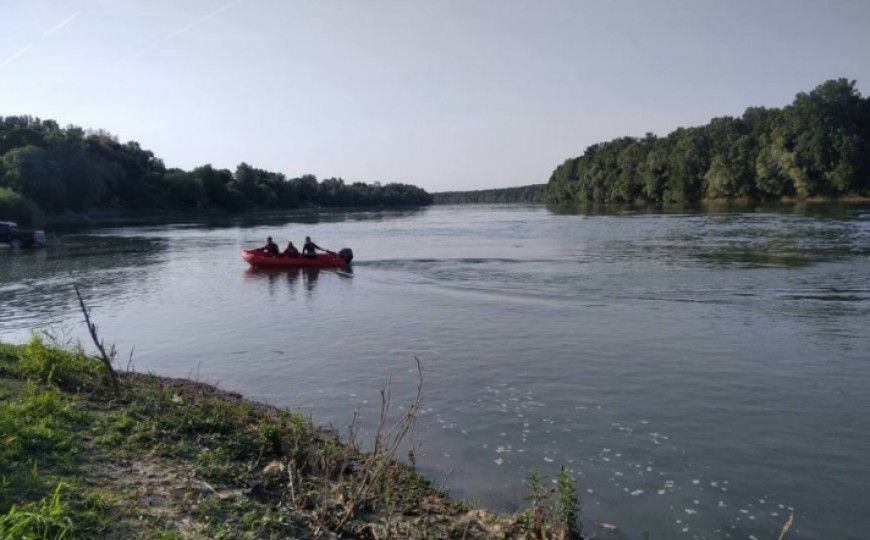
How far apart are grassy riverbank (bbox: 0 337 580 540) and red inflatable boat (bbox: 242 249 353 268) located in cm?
2380


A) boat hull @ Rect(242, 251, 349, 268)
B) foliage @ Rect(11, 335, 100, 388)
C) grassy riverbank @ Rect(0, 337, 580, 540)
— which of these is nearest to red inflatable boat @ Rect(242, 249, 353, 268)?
boat hull @ Rect(242, 251, 349, 268)

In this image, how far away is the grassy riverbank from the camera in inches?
214

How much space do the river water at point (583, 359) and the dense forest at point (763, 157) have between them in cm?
6988

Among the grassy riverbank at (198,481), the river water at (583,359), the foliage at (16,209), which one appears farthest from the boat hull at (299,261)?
the foliage at (16,209)

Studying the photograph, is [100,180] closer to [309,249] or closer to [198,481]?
[309,249]

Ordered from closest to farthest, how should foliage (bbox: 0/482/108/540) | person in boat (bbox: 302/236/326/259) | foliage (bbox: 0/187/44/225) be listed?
foliage (bbox: 0/482/108/540) < person in boat (bbox: 302/236/326/259) < foliage (bbox: 0/187/44/225)

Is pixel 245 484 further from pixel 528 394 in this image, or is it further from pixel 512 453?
pixel 528 394

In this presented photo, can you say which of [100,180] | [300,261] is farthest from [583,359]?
[100,180]

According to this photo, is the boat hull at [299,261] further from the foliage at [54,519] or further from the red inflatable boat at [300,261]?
the foliage at [54,519]

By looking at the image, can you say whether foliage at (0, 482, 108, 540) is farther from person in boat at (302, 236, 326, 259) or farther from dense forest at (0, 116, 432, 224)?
dense forest at (0, 116, 432, 224)

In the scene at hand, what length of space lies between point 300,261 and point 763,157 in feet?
305

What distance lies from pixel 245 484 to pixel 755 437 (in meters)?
7.53

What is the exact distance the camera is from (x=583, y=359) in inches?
558

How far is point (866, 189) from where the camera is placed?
299 ft
